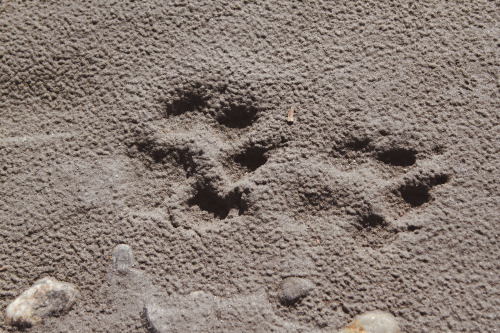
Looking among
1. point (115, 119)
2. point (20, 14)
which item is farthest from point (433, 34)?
point (20, 14)

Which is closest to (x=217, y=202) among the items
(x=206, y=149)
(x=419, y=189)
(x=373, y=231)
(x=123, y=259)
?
(x=206, y=149)

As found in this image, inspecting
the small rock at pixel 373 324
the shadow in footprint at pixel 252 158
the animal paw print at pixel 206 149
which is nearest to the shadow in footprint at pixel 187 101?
the animal paw print at pixel 206 149

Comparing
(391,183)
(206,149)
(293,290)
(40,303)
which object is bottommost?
(40,303)

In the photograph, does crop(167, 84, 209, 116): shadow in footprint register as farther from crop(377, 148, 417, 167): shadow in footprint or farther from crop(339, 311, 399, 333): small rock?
crop(339, 311, 399, 333): small rock

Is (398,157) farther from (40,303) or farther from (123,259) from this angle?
(40,303)

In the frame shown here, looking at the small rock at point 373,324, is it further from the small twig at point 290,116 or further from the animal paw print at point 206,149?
the small twig at point 290,116

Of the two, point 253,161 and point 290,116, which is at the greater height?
point 290,116

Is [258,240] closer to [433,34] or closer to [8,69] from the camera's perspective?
[433,34]

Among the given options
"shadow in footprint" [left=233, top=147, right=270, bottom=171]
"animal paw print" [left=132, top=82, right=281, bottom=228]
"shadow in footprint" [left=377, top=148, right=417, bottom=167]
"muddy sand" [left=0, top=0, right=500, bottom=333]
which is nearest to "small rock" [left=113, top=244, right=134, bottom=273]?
"muddy sand" [left=0, top=0, right=500, bottom=333]
